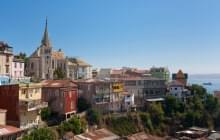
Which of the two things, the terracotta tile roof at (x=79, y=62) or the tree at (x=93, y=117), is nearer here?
the tree at (x=93, y=117)

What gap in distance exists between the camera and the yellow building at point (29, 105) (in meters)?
43.3

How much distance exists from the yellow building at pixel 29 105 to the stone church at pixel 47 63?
21.6 m

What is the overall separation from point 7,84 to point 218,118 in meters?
46.9

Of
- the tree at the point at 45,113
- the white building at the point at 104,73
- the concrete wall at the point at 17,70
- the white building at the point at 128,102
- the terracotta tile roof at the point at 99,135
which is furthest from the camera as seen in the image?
the white building at the point at 104,73

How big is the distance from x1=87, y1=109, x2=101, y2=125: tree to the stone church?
51.4 feet

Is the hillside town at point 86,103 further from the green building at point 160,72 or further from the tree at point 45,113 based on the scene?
the green building at point 160,72

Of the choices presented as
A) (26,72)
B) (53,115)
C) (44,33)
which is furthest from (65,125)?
(44,33)

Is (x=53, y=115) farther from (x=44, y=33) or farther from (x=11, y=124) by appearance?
(x=44, y=33)

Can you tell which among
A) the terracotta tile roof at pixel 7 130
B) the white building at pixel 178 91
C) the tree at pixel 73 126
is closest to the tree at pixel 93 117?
the tree at pixel 73 126

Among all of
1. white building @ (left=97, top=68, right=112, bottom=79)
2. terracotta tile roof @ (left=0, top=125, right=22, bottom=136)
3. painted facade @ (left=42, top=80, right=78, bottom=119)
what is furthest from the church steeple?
terracotta tile roof @ (left=0, top=125, right=22, bottom=136)

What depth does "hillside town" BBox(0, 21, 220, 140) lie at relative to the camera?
4412 centimetres

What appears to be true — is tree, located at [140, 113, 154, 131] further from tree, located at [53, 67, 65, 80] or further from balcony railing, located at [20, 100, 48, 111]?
balcony railing, located at [20, 100, 48, 111]

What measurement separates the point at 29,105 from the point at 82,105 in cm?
1613

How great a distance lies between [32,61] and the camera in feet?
241
